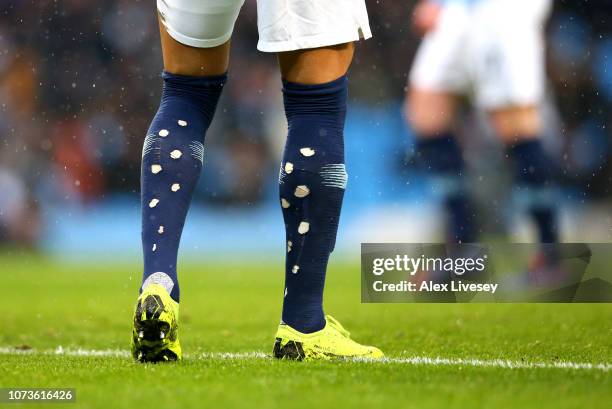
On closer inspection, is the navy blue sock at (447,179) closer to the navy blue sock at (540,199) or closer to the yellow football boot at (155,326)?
the navy blue sock at (540,199)

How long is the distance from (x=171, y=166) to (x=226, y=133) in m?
7.60

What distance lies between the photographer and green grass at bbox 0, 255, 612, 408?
1524 mm

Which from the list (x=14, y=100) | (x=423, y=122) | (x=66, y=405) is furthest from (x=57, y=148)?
(x=66, y=405)

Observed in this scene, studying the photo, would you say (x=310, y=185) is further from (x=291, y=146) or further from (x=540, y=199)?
(x=540, y=199)

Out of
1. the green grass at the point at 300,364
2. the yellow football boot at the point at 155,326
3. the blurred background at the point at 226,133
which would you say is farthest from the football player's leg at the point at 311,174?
the blurred background at the point at 226,133

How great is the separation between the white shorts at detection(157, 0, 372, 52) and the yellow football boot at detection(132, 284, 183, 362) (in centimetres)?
49

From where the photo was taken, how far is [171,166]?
2.05m

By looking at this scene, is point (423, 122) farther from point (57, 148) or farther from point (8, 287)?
point (57, 148)

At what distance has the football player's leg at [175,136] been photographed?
1.95 meters

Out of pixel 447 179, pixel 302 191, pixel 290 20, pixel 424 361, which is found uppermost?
pixel 290 20

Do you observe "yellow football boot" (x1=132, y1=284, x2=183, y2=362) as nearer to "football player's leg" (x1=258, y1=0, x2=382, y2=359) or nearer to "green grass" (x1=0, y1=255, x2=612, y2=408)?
"green grass" (x1=0, y1=255, x2=612, y2=408)

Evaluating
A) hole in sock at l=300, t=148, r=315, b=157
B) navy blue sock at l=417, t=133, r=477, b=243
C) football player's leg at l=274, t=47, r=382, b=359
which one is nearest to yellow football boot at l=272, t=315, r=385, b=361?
football player's leg at l=274, t=47, r=382, b=359

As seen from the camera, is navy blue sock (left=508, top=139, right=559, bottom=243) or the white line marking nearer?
the white line marking

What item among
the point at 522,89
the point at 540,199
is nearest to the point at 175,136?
the point at 540,199
